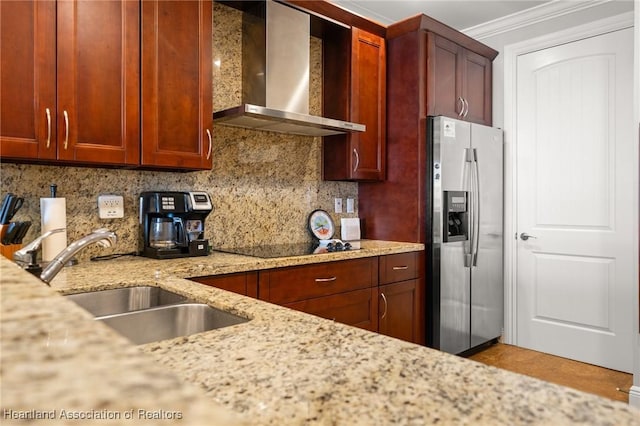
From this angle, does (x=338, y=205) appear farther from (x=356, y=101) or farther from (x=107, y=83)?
(x=107, y=83)

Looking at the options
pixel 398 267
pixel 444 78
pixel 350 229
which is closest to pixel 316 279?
pixel 398 267

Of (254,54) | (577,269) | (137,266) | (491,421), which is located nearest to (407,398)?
(491,421)

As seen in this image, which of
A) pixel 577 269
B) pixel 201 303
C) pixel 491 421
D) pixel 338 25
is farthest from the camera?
pixel 577 269

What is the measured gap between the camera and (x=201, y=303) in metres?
1.25

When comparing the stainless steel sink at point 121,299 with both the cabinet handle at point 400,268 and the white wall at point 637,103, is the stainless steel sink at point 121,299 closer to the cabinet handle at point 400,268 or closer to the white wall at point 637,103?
the cabinet handle at point 400,268

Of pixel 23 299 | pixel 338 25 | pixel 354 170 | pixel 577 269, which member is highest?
pixel 338 25

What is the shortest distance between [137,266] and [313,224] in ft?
4.86

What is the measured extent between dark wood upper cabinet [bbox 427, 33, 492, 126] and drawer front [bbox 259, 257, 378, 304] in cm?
130

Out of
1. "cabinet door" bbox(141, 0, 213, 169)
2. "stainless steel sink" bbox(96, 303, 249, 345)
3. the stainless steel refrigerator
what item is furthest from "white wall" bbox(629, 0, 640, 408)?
"stainless steel sink" bbox(96, 303, 249, 345)

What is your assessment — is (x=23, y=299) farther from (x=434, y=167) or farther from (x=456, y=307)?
(x=456, y=307)

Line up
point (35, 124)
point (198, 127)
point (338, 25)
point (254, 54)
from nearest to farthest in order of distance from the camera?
point (35, 124) → point (198, 127) → point (254, 54) → point (338, 25)

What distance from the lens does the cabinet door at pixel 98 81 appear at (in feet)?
6.27

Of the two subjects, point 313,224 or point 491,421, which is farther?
point 313,224

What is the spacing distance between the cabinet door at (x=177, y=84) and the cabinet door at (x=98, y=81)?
6 cm
